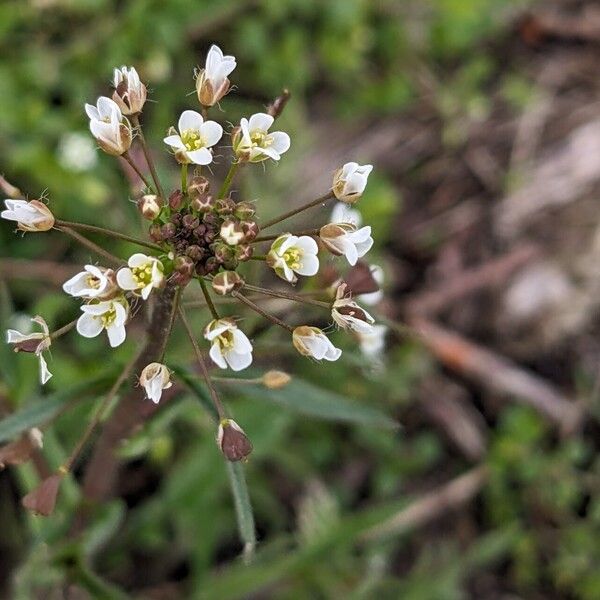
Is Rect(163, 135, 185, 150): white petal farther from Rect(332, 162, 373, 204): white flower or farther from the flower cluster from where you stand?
Rect(332, 162, 373, 204): white flower

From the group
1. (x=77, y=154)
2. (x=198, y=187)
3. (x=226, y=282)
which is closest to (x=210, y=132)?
(x=198, y=187)

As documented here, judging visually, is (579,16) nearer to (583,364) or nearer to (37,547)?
(583,364)

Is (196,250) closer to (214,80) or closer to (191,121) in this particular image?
(191,121)

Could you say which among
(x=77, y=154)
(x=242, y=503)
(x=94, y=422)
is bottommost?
(x=242, y=503)

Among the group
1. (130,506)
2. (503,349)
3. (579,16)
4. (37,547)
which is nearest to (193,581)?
(130,506)

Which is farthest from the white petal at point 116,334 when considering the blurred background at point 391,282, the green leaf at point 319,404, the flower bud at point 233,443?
the blurred background at point 391,282
